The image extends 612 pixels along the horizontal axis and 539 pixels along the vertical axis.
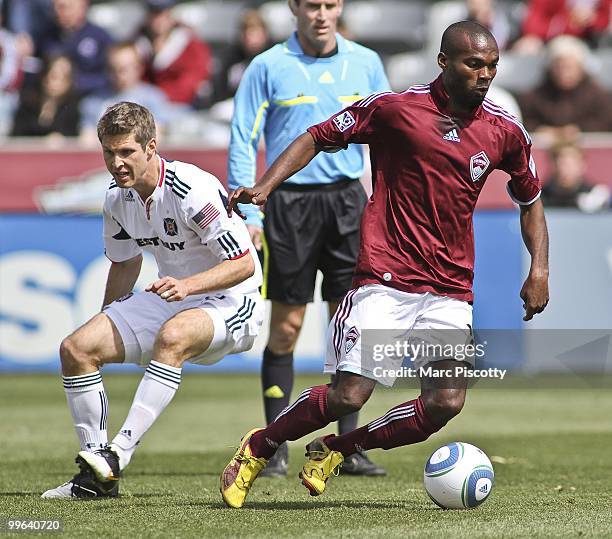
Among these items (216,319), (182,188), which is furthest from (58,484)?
(182,188)

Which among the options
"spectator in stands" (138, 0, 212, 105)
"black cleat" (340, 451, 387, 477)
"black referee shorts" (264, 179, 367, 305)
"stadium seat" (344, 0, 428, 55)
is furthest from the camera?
"stadium seat" (344, 0, 428, 55)

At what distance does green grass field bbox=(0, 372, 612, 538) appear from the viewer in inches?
221

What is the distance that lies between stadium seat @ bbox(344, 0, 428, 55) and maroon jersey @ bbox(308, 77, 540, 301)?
11745 millimetres

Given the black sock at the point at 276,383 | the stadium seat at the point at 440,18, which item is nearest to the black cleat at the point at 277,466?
the black sock at the point at 276,383

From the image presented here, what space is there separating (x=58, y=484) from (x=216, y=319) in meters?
1.44

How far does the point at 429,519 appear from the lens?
229 inches

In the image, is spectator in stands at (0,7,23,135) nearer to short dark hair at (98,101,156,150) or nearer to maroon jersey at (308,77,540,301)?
short dark hair at (98,101,156,150)

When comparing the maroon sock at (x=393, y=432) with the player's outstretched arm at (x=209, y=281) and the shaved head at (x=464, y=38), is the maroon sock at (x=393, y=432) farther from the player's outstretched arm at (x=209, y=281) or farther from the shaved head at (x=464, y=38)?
the shaved head at (x=464, y=38)

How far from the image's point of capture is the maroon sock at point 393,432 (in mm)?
6090

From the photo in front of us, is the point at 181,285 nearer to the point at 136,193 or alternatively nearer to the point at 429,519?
the point at 136,193

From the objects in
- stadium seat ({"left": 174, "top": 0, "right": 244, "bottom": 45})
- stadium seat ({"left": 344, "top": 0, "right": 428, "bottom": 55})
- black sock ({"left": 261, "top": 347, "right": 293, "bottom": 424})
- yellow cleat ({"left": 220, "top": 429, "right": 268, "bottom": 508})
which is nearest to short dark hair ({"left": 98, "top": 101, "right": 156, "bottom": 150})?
yellow cleat ({"left": 220, "top": 429, "right": 268, "bottom": 508})

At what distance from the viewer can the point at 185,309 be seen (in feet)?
22.0

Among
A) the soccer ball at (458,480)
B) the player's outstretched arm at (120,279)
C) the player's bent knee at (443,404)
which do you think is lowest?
the soccer ball at (458,480)

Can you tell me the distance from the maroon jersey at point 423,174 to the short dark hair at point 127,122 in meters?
0.86
